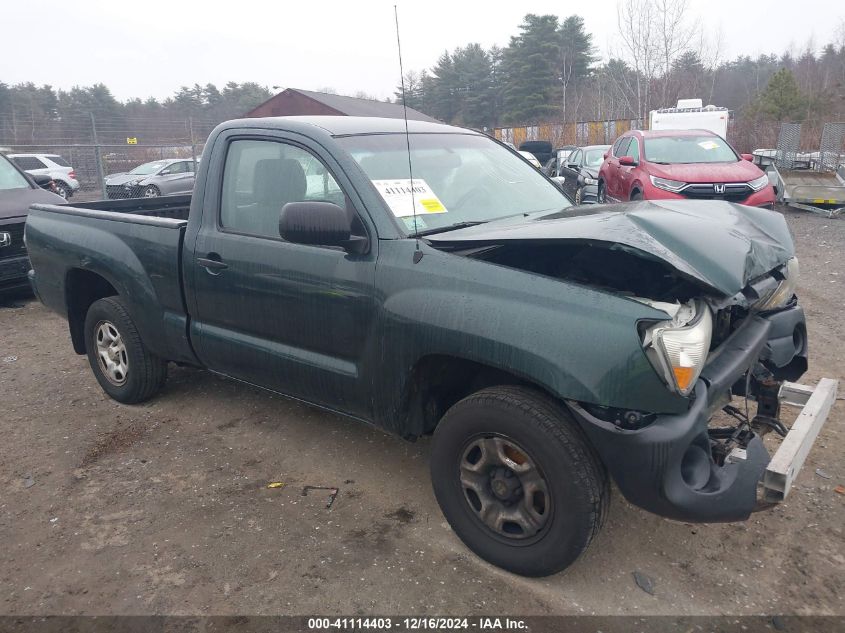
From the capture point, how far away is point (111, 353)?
15.0ft

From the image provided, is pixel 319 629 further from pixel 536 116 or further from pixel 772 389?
pixel 536 116

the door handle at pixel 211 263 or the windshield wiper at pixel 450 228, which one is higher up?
the windshield wiper at pixel 450 228

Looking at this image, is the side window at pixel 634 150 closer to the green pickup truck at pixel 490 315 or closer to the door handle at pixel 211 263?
the green pickup truck at pixel 490 315

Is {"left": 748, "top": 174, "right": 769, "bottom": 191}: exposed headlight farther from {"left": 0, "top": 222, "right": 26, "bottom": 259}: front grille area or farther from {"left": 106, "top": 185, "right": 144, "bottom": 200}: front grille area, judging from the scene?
{"left": 106, "top": 185, "right": 144, "bottom": 200}: front grille area

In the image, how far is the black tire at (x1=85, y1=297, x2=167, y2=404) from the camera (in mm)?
4367

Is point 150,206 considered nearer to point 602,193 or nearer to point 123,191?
point 602,193

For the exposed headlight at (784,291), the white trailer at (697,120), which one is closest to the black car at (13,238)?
the exposed headlight at (784,291)

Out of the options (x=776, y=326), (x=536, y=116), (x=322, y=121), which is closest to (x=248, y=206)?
(x=322, y=121)

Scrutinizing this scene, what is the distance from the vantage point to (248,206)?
3.64 m

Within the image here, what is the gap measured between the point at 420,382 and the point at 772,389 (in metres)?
1.70

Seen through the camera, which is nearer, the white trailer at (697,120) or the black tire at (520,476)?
the black tire at (520,476)

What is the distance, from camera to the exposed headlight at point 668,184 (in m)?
9.83

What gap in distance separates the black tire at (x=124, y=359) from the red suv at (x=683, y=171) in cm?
782

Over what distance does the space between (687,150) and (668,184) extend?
128 centimetres
